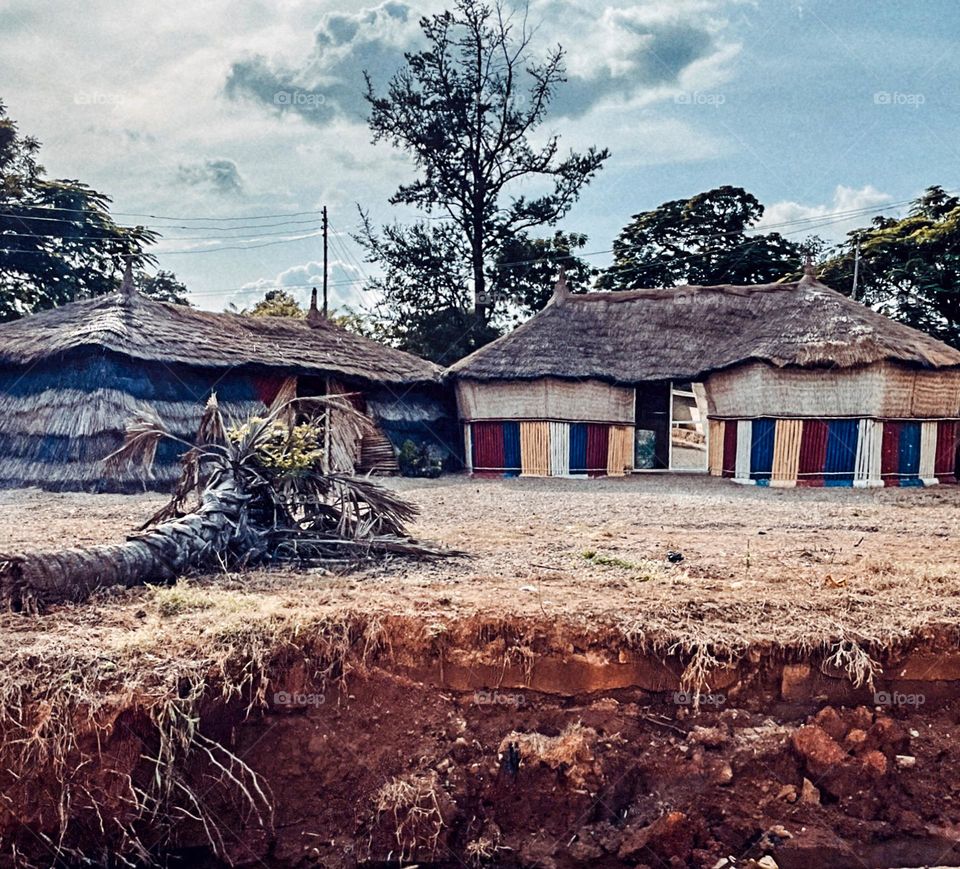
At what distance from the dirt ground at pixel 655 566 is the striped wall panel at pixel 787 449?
11.7 ft

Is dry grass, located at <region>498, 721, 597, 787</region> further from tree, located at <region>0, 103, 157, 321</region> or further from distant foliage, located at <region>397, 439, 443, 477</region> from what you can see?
tree, located at <region>0, 103, 157, 321</region>

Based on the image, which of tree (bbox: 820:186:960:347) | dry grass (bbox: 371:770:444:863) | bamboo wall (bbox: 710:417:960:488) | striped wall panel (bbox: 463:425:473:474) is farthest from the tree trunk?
tree (bbox: 820:186:960:347)

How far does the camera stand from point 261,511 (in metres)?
6.22

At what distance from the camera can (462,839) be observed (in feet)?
11.7

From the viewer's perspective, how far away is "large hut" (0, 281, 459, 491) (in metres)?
12.2

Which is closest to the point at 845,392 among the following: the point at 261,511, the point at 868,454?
the point at 868,454

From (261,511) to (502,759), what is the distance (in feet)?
10.8

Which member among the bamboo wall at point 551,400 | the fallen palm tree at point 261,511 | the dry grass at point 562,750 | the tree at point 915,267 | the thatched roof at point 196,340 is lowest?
the dry grass at point 562,750

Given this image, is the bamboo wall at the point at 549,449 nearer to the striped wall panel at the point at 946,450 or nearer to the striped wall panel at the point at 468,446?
the striped wall panel at the point at 468,446

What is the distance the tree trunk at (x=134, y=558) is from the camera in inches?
170

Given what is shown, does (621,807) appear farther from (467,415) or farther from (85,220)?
(85,220)

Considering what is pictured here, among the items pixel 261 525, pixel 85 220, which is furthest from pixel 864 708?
pixel 85 220

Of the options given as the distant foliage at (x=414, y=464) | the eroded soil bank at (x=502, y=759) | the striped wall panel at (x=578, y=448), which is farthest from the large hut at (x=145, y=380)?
the eroded soil bank at (x=502, y=759)

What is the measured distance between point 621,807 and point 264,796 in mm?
1698
